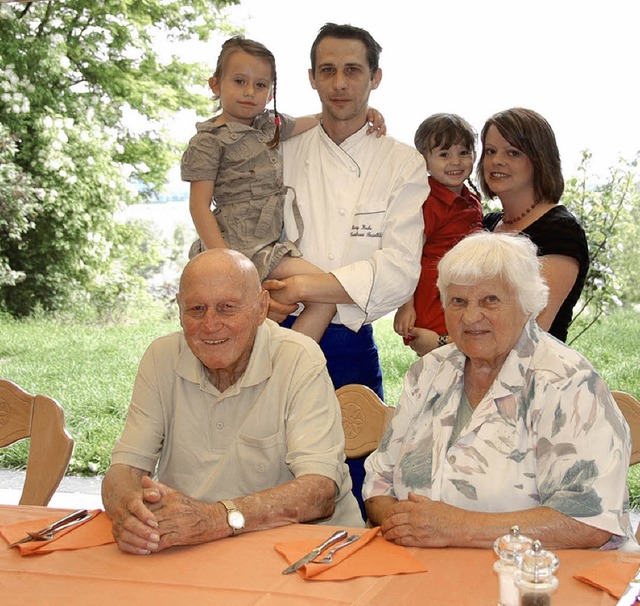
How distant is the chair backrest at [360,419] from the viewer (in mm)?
2736

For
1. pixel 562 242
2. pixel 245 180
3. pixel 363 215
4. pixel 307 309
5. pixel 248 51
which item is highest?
pixel 248 51

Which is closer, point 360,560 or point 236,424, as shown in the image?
point 360,560

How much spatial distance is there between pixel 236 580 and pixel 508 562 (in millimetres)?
575

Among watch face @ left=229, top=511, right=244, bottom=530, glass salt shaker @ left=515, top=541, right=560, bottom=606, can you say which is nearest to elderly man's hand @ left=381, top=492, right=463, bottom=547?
watch face @ left=229, top=511, right=244, bottom=530

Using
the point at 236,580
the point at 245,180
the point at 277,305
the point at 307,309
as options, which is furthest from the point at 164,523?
the point at 245,180

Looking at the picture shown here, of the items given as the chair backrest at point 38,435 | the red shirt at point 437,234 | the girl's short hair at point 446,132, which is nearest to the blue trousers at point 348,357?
the red shirt at point 437,234

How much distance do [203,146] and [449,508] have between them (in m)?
1.57

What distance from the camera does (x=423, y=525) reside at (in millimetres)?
1917

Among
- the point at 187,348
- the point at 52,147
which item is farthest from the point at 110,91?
the point at 187,348

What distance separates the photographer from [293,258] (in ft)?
9.86

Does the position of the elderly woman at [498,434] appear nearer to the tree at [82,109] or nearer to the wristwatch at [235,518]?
the wristwatch at [235,518]

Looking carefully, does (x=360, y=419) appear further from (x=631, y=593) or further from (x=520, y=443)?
(x=631, y=593)

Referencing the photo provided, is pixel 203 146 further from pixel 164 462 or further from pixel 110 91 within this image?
pixel 110 91

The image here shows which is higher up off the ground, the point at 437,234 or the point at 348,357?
the point at 437,234
